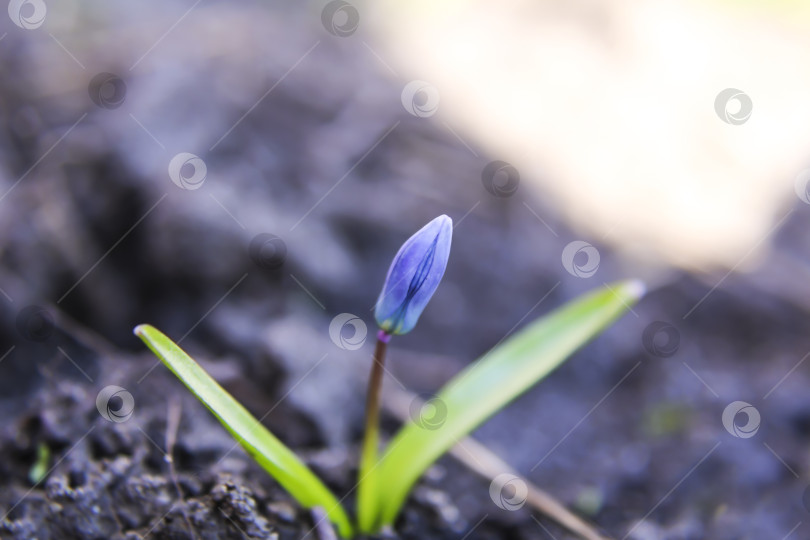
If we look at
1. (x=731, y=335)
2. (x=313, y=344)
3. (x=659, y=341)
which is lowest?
(x=313, y=344)

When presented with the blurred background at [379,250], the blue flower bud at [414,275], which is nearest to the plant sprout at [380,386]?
the blue flower bud at [414,275]

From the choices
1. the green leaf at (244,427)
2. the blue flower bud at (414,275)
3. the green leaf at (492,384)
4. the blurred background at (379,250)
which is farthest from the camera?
the blurred background at (379,250)

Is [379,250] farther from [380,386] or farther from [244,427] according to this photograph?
[244,427]

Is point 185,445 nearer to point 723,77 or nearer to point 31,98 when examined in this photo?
point 31,98

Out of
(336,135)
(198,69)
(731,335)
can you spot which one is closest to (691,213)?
(731,335)

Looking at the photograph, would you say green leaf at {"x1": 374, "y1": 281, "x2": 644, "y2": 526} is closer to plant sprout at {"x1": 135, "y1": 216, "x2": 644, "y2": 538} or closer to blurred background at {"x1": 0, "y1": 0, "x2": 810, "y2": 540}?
plant sprout at {"x1": 135, "y1": 216, "x2": 644, "y2": 538}

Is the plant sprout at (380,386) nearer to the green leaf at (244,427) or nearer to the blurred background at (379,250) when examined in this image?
the green leaf at (244,427)

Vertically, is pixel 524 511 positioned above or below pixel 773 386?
below
